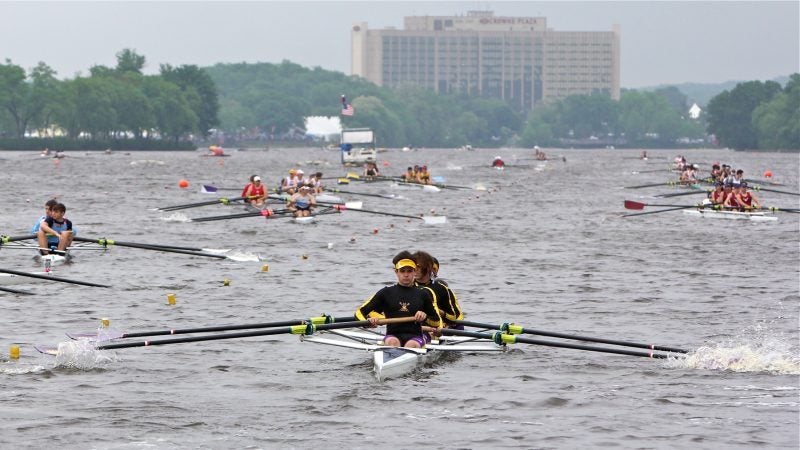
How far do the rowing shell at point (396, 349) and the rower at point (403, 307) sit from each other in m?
0.22

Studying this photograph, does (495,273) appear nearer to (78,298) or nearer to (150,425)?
(78,298)

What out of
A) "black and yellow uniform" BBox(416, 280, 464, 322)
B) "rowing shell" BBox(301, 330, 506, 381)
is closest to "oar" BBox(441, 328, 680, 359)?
"rowing shell" BBox(301, 330, 506, 381)

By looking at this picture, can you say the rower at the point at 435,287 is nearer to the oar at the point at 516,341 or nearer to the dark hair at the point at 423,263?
the dark hair at the point at 423,263

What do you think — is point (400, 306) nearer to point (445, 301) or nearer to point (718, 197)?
point (445, 301)

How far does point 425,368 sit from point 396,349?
2.81 feet

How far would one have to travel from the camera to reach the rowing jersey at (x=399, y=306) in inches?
725

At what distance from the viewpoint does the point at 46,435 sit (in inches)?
576

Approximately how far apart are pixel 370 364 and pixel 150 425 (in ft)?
14.7

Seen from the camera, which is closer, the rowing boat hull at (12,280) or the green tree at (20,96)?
the rowing boat hull at (12,280)

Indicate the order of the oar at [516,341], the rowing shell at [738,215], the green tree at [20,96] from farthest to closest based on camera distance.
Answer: the green tree at [20,96]
the rowing shell at [738,215]
the oar at [516,341]

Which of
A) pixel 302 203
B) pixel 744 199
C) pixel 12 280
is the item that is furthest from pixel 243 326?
pixel 744 199

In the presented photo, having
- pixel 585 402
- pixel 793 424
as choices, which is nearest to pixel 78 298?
pixel 585 402

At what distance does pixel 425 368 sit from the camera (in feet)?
61.3

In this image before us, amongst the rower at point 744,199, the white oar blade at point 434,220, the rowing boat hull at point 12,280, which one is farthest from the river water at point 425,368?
the rower at point 744,199
